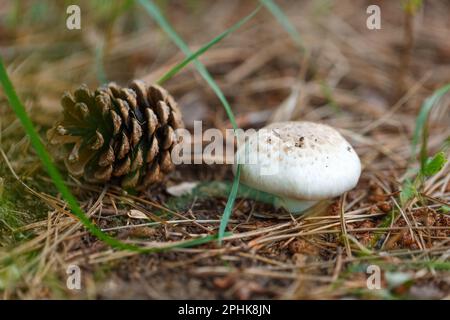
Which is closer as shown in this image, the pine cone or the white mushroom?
the white mushroom

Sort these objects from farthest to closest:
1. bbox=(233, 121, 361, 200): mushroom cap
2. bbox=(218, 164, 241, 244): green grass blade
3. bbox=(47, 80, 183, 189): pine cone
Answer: bbox=(47, 80, 183, 189): pine cone < bbox=(233, 121, 361, 200): mushroom cap < bbox=(218, 164, 241, 244): green grass blade

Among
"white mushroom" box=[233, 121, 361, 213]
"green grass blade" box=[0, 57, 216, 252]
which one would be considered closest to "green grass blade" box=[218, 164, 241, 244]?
"white mushroom" box=[233, 121, 361, 213]

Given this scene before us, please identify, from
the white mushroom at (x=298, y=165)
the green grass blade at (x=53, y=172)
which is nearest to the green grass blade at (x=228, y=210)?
the white mushroom at (x=298, y=165)

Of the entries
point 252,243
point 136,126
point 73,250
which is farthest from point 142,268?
point 136,126

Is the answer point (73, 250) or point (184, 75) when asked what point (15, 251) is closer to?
point (73, 250)

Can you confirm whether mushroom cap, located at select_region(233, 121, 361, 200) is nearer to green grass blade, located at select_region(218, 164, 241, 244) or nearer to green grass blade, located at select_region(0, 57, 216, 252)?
green grass blade, located at select_region(218, 164, 241, 244)

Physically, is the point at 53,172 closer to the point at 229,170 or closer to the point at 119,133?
the point at 119,133
